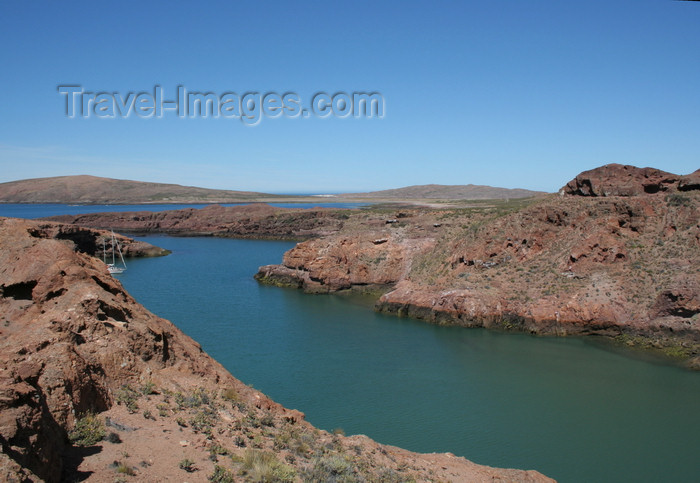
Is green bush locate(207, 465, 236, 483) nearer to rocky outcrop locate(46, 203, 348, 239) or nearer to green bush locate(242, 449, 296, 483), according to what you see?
green bush locate(242, 449, 296, 483)

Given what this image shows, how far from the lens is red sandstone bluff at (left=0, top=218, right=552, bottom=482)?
7238 mm

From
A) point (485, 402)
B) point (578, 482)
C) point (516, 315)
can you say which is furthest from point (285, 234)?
point (578, 482)

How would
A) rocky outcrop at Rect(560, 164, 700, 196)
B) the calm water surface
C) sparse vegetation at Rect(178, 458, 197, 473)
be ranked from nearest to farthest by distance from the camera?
sparse vegetation at Rect(178, 458, 197, 473)
the calm water surface
rocky outcrop at Rect(560, 164, 700, 196)

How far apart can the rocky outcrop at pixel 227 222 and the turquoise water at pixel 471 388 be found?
182ft

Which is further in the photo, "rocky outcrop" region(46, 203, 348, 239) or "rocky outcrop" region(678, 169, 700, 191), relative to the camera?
"rocky outcrop" region(46, 203, 348, 239)

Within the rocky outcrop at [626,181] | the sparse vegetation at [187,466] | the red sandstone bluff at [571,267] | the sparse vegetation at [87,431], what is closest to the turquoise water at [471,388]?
the red sandstone bluff at [571,267]

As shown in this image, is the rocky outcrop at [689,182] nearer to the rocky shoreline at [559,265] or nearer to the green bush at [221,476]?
the rocky shoreline at [559,265]

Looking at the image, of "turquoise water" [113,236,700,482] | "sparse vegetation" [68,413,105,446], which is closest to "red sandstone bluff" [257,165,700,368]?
"turquoise water" [113,236,700,482]

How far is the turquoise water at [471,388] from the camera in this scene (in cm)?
1619

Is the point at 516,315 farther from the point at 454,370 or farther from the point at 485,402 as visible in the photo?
the point at 485,402

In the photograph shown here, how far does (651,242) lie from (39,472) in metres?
33.0

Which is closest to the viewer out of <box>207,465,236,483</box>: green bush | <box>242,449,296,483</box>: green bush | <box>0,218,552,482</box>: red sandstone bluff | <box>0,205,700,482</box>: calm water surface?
<box>0,218,552,482</box>: red sandstone bluff

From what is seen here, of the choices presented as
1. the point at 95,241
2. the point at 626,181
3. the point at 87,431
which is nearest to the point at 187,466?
the point at 87,431

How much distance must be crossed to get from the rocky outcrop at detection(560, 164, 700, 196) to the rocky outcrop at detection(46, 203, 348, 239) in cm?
5437
